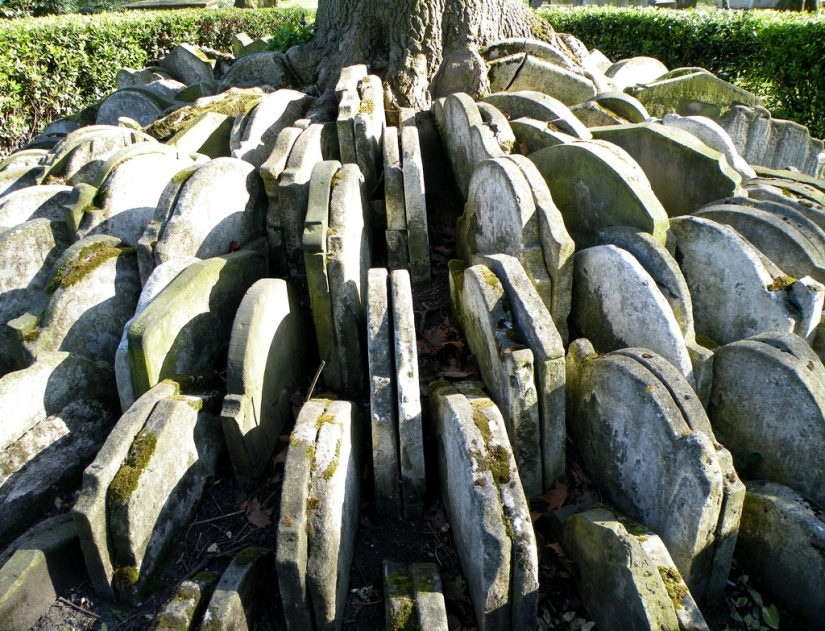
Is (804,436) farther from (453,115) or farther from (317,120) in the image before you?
(317,120)

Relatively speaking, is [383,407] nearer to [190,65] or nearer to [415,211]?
[415,211]

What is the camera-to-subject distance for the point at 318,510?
10.7ft

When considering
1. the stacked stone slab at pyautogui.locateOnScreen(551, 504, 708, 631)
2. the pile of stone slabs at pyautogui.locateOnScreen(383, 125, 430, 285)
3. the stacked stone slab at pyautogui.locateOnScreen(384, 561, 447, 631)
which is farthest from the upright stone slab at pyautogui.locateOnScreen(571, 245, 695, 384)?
the stacked stone slab at pyautogui.locateOnScreen(384, 561, 447, 631)

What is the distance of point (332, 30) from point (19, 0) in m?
17.2

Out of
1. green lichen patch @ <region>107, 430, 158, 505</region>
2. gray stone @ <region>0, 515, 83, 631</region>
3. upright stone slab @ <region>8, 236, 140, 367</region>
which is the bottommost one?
gray stone @ <region>0, 515, 83, 631</region>

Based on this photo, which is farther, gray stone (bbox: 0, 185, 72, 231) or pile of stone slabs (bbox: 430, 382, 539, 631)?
gray stone (bbox: 0, 185, 72, 231)

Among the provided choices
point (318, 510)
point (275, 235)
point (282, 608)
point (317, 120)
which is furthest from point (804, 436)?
point (317, 120)

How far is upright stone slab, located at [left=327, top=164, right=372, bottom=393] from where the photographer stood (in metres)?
4.60

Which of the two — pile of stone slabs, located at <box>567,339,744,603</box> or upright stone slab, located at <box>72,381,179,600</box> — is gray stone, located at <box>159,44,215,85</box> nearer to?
upright stone slab, located at <box>72,381,179,600</box>

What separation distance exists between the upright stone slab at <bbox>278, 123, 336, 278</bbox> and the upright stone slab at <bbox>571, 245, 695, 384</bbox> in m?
2.33

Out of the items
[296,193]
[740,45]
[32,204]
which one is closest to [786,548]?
[296,193]

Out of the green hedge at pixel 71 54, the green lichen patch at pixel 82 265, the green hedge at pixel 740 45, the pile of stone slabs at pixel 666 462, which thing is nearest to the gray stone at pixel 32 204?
the green lichen patch at pixel 82 265

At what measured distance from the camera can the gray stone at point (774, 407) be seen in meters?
3.67

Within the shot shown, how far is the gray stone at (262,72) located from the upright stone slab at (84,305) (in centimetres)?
416
